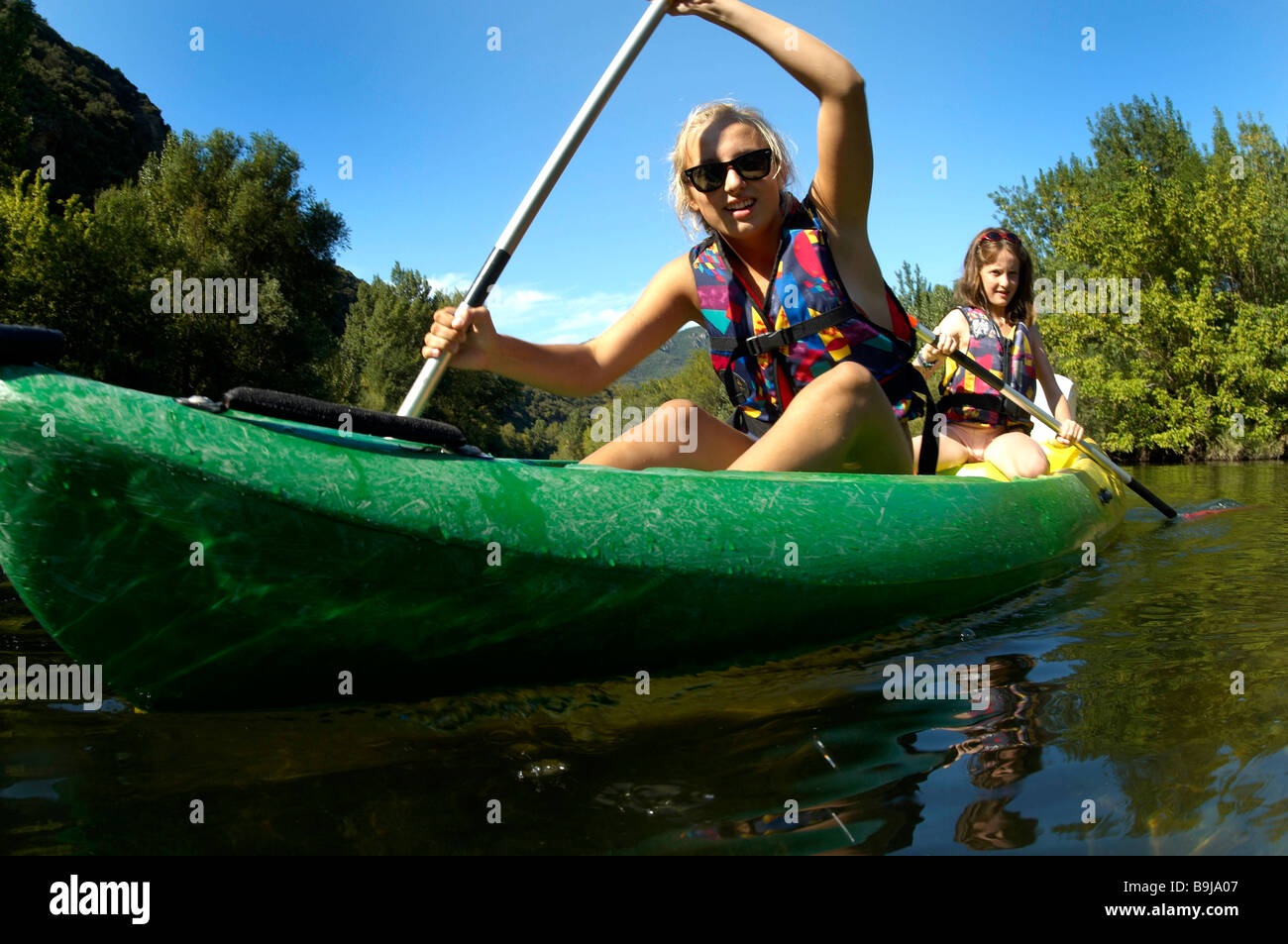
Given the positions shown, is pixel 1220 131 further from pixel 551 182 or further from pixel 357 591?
pixel 357 591

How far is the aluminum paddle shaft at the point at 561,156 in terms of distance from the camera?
8.53 feet

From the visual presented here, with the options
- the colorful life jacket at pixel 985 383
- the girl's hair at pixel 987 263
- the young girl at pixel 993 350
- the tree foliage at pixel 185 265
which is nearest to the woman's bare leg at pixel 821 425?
the young girl at pixel 993 350

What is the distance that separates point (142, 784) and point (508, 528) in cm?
69

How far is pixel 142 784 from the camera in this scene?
1.34m

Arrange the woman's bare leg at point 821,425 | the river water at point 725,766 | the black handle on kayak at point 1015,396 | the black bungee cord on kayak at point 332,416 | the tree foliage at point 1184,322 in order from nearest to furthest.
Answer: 1. the river water at point 725,766
2. the black bungee cord on kayak at point 332,416
3. the woman's bare leg at point 821,425
4. the black handle on kayak at point 1015,396
5. the tree foliage at point 1184,322

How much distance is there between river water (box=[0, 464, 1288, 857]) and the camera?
45.6 inches

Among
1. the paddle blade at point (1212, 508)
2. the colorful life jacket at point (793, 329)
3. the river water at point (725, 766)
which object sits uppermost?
the colorful life jacket at point (793, 329)

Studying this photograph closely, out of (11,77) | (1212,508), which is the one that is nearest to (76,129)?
(11,77)

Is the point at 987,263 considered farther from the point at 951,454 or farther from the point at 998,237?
the point at 951,454

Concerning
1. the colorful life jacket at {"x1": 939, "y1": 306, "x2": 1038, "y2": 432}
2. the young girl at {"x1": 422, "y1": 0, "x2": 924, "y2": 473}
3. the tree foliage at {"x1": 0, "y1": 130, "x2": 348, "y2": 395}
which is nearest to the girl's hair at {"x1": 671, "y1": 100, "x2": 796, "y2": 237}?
the young girl at {"x1": 422, "y1": 0, "x2": 924, "y2": 473}

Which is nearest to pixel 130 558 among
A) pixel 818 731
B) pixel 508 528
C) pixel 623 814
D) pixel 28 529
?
pixel 28 529

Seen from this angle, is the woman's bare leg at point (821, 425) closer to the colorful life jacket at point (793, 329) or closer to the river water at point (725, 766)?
the colorful life jacket at point (793, 329)

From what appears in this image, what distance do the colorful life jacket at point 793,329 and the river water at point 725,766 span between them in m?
0.91

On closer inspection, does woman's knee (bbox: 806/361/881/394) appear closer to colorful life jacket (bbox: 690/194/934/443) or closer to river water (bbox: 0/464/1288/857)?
colorful life jacket (bbox: 690/194/934/443)
